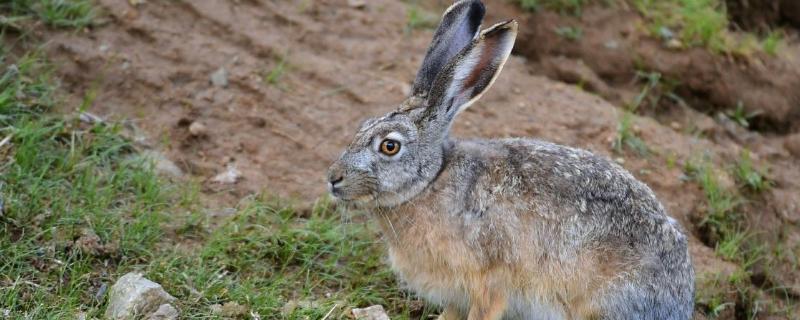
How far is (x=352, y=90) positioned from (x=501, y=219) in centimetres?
215

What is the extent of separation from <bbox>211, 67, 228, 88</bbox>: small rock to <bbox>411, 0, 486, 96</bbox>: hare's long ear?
1822 millimetres

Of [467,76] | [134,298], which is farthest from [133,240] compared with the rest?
[467,76]

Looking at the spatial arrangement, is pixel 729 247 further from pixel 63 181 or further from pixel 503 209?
pixel 63 181

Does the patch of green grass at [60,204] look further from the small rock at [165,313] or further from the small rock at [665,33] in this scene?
the small rock at [665,33]

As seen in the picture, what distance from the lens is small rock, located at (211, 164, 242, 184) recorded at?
18.8 feet

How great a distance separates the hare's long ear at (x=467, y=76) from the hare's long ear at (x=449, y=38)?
19 cm

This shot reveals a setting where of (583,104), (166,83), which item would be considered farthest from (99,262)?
(583,104)

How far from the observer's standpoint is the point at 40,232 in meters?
4.84

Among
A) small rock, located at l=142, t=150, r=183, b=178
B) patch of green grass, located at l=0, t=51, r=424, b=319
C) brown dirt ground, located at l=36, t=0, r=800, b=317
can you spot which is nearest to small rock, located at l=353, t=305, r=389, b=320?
patch of green grass, located at l=0, t=51, r=424, b=319

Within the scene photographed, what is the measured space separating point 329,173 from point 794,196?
3210 millimetres

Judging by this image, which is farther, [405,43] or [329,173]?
[405,43]

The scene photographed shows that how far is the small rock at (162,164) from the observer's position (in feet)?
18.5

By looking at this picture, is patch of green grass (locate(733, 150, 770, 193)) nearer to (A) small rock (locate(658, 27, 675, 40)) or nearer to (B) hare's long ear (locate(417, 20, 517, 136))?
(A) small rock (locate(658, 27, 675, 40))

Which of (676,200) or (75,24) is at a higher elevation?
(75,24)
